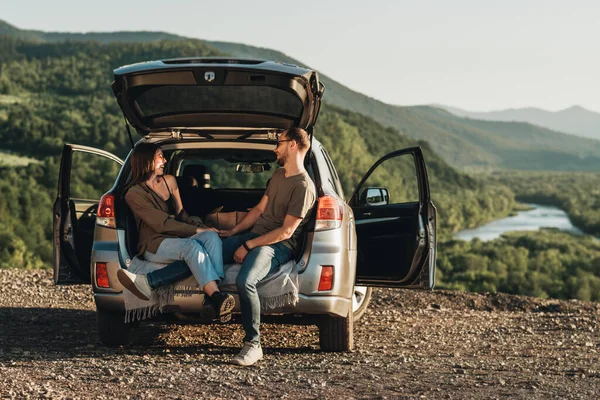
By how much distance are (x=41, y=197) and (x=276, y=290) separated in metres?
76.2

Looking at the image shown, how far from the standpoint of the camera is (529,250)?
10444cm

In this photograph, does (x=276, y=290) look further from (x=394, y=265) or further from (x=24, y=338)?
(x=24, y=338)

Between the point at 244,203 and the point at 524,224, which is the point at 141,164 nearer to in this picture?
the point at 244,203

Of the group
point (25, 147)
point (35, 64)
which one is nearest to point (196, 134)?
point (25, 147)

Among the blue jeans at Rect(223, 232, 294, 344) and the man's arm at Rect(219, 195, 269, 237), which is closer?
the blue jeans at Rect(223, 232, 294, 344)

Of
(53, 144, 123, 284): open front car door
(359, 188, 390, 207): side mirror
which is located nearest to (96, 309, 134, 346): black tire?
(53, 144, 123, 284): open front car door

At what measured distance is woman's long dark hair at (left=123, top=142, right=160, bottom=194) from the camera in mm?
6172

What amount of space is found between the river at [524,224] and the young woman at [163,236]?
372ft

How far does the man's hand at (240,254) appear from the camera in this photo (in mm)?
5953

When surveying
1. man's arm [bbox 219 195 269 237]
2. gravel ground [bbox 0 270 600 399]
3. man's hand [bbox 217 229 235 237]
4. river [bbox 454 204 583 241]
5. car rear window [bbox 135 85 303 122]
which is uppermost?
car rear window [bbox 135 85 303 122]

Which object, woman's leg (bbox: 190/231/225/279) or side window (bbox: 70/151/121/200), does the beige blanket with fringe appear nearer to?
woman's leg (bbox: 190/231/225/279)

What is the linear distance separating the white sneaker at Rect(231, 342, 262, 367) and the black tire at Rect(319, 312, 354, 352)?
61 cm

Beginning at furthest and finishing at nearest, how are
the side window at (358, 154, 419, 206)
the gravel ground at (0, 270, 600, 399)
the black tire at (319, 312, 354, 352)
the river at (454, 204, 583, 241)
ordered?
the river at (454, 204, 583, 241) < the side window at (358, 154, 419, 206) < the black tire at (319, 312, 354, 352) < the gravel ground at (0, 270, 600, 399)

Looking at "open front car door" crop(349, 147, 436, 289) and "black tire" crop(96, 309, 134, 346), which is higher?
"open front car door" crop(349, 147, 436, 289)
